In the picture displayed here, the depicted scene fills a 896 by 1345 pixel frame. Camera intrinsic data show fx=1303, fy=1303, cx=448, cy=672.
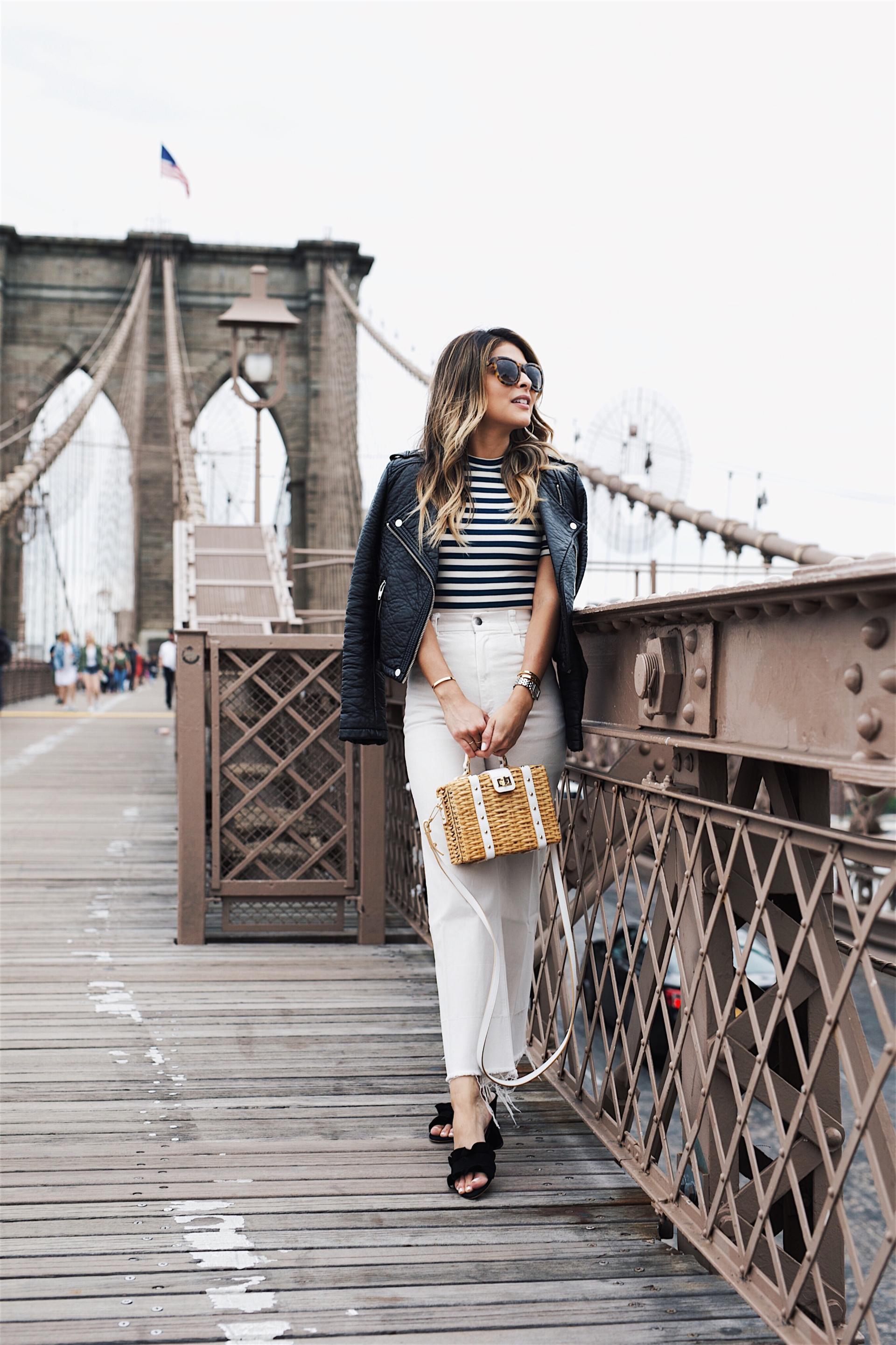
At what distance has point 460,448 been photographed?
90.0 inches

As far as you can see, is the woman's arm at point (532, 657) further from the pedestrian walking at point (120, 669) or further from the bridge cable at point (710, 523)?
the pedestrian walking at point (120, 669)

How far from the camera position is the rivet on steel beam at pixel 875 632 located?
1420 mm

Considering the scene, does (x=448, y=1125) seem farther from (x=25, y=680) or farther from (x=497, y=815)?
(x=25, y=680)

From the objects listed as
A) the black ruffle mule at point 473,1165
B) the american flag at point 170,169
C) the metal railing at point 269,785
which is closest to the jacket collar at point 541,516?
the black ruffle mule at point 473,1165

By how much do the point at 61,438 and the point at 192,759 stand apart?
16449 millimetres

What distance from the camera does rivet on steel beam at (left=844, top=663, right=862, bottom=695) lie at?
1467 mm

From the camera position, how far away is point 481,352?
2324 mm

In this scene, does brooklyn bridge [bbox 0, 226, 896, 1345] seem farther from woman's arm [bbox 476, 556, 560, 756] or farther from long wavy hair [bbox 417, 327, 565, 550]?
long wavy hair [bbox 417, 327, 565, 550]

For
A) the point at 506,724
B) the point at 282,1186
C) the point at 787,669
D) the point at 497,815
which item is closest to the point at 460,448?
the point at 506,724

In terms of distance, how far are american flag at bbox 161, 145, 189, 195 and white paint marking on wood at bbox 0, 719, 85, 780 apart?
13.7 meters

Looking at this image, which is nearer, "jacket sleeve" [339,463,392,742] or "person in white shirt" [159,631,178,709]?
"jacket sleeve" [339,463,392,742]

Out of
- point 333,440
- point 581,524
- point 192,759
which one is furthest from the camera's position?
point 333,440

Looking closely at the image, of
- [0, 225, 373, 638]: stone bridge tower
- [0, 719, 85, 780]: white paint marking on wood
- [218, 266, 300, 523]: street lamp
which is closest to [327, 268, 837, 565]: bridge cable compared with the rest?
[218, 266, 300, 523]: street lamp

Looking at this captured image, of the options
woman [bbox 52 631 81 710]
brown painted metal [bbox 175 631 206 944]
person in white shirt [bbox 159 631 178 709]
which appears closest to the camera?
brown painted metal [bbox 175 631 206 944]
